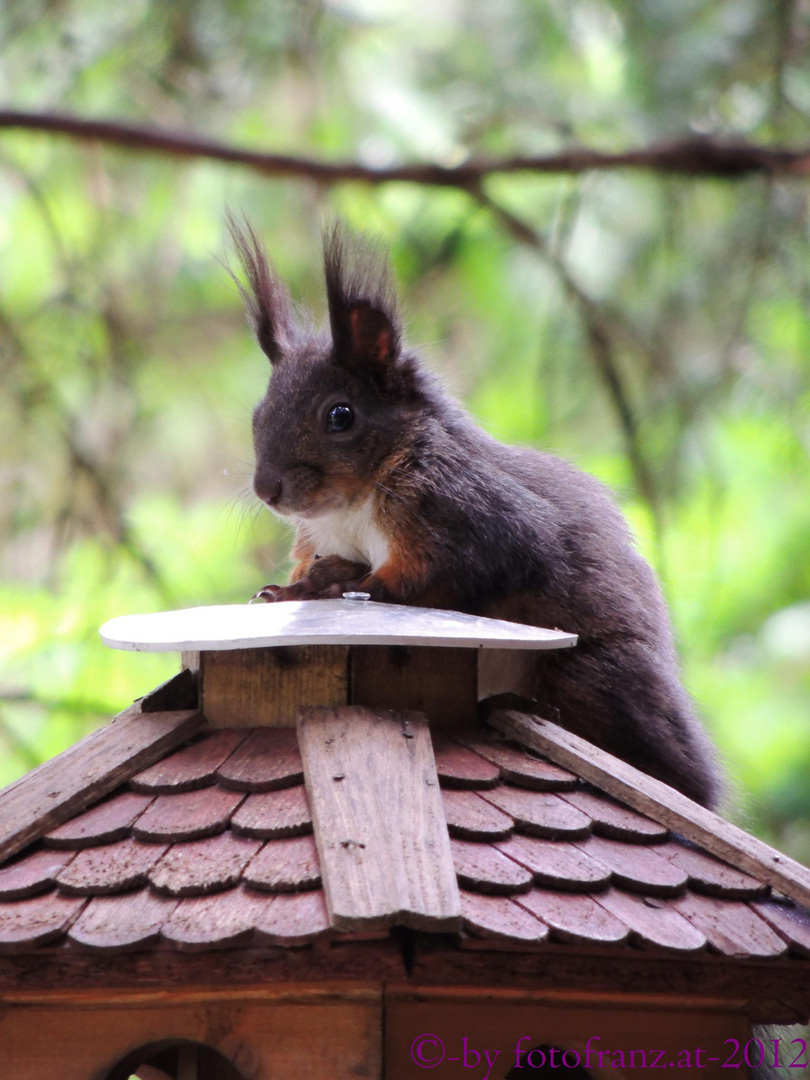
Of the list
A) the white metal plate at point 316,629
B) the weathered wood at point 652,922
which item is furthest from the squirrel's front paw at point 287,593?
the weathered wood at point 652,922

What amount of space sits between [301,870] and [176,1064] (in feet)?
1.58

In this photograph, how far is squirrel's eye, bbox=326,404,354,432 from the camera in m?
1.38

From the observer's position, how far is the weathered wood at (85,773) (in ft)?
3.12

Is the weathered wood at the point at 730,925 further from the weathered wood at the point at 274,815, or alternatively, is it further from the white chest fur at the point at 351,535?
the white chest fur at the point at 351,535

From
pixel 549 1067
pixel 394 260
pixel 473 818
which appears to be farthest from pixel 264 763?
pixel 394 260

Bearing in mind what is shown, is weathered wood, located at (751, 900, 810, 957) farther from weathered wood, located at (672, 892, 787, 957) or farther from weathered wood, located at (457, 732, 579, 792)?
weathered wood, located at (457, 732, 579, 792)

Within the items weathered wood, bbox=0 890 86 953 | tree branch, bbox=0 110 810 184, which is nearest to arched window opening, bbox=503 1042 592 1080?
weathered wood, bbox=0 890 86 953

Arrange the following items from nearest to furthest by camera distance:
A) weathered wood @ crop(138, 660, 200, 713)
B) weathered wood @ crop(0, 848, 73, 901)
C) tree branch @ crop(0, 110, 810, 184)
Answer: weathered wood @ crop(0, 848, 73, 901) → weathered wood @ crop(138, 660, 200, 713) → tree branch @ crop(0, 110, 810, 184)

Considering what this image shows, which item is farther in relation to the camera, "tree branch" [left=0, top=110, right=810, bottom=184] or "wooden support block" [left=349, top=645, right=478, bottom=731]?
"tree branch" [left=0, top=110, right=810, bottom=184]

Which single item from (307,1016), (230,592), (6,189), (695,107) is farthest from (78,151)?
(307,1016)

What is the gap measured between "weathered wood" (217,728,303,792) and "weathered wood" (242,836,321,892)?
0.07m

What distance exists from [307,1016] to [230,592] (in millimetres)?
1353

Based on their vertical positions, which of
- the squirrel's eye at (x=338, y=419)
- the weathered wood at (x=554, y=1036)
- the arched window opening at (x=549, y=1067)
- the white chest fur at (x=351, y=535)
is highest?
the squirrel's eye at (x=338, y=419)

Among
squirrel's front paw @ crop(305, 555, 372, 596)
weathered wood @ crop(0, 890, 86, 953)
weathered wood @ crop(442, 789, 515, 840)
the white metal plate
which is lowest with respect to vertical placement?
weathered wood @ crop(0, 890, 86, 953)
